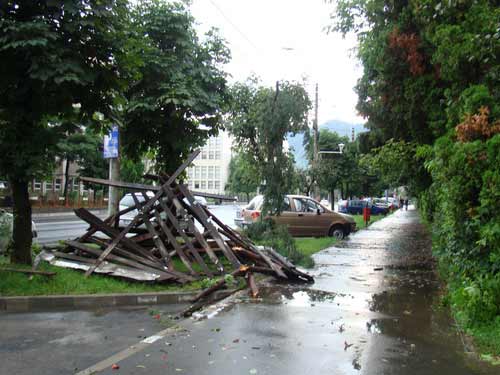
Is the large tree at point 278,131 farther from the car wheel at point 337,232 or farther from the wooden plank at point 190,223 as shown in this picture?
the car wheel at point 337,232

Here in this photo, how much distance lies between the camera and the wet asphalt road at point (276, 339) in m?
5.01

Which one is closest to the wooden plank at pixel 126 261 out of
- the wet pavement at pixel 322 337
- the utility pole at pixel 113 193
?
the wet pavement at pixel 322 337

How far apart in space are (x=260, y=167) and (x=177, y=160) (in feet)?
8.09

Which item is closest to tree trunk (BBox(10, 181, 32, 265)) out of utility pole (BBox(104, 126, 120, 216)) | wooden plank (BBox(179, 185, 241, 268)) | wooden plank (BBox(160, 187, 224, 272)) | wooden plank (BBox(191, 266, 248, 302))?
wooden plank (BBox(160, 187, 224, 272))

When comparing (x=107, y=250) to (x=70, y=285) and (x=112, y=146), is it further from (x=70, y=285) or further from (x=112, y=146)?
(x=112, y=146)

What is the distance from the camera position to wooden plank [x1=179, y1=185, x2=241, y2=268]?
962cm

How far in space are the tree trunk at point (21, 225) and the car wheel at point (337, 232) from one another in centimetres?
1346

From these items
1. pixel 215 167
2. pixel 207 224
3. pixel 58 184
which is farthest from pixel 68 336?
pixel 215 167

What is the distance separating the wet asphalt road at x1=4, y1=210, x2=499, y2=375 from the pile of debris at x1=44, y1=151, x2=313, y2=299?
1.05 m

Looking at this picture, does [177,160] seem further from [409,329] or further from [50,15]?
[409,329]

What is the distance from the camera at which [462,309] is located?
6.48 metres

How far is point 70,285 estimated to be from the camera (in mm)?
8141

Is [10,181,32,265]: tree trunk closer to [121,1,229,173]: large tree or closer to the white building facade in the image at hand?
[121,1,229,173]: large tree

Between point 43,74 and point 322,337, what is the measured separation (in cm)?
525
